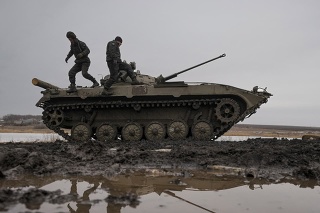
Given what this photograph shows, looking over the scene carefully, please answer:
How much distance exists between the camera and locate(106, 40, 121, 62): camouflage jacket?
40.8 ft

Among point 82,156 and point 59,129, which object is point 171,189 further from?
point 59,129

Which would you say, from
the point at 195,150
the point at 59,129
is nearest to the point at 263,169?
the point at 195,150

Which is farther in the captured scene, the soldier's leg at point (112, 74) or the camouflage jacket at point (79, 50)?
the camouflage jacket at point (79, 50)

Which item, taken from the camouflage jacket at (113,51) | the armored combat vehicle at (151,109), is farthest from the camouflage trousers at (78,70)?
the camouflage jacket at (113,51)

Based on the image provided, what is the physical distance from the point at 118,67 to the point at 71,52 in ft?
6.53

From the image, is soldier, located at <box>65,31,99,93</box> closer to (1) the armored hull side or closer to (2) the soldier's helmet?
(2) the soldier's helmet

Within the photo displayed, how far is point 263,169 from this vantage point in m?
5.89

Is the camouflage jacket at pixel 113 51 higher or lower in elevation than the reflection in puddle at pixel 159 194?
higher

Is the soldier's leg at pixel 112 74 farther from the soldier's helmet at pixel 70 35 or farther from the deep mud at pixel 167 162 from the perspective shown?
the deep mud at pixel 167 162

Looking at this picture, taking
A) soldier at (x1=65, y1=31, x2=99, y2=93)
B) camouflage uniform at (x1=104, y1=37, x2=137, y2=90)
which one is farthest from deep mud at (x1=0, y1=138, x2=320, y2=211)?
soldier at (x1=65, y1=31, x2=99, y2=93)

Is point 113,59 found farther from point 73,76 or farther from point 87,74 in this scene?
point 73,76

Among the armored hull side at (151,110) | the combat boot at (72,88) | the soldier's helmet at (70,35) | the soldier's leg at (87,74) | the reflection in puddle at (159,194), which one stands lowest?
the reflection in puddle at (159,194)

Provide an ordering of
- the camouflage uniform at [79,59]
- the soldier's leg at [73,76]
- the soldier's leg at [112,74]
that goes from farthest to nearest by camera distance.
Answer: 1. the camouflage uniform at [79,59]
2. the soldier's leg at [73,76]
3. the soldier's leg at [112,74]

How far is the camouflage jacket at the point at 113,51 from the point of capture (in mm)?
12422
